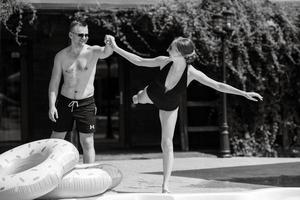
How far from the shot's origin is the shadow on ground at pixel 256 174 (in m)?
7.70

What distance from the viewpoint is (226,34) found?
36.9ft

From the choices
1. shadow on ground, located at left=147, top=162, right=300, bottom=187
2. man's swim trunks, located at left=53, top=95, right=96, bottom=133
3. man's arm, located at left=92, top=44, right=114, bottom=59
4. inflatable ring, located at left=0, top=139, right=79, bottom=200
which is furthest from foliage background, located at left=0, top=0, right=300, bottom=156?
inflatable ring, located at left=0, top=139, right=79, bottom=200

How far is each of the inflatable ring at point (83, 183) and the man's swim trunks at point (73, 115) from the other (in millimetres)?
508

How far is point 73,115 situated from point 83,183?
0.94 meters

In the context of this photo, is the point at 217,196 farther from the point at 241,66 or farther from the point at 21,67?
the point at 21,67

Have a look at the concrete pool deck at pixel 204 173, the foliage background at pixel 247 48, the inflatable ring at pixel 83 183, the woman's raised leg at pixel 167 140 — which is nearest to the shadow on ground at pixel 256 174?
the concrete pool deck at pixel 204 173

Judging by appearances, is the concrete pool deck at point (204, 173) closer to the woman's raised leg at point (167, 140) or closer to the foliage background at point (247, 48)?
the woman's raised leg at point (167, 140)

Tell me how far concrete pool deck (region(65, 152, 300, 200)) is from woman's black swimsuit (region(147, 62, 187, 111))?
3.76 ft

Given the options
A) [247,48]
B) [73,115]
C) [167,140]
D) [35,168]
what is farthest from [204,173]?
[247,48]

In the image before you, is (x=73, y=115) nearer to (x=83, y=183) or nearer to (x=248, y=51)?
(x=83, y=183)

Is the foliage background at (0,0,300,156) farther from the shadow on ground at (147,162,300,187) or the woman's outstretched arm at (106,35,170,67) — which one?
the woman's outstretched arm at (106,35,170,67)

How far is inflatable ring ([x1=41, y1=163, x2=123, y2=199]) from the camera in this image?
5856mm

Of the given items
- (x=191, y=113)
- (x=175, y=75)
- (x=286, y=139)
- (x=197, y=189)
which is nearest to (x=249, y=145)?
(x=286, y=139)

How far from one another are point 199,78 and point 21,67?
7579 mm
